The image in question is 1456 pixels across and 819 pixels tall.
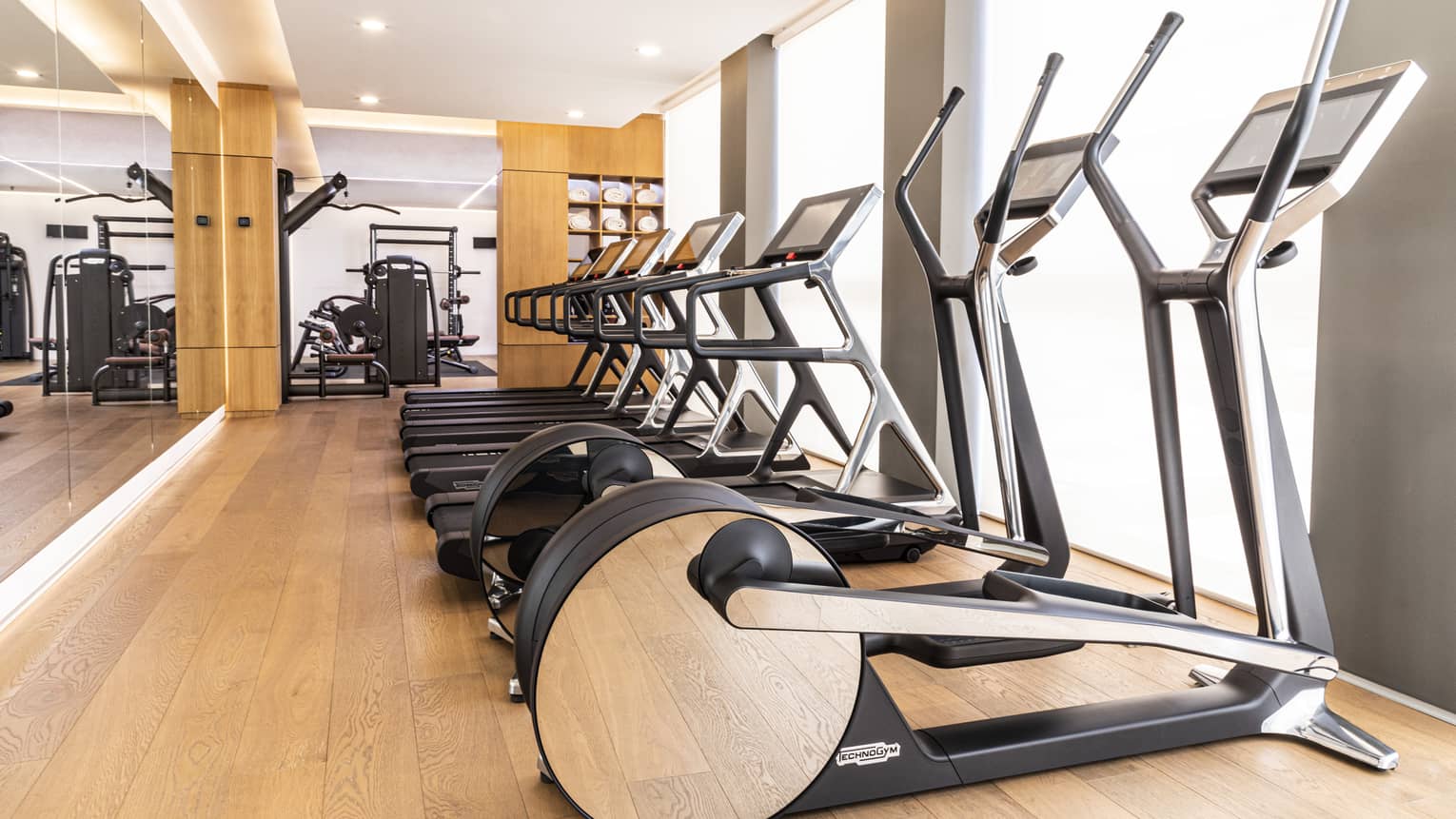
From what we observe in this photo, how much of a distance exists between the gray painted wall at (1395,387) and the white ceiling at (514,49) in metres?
3.13

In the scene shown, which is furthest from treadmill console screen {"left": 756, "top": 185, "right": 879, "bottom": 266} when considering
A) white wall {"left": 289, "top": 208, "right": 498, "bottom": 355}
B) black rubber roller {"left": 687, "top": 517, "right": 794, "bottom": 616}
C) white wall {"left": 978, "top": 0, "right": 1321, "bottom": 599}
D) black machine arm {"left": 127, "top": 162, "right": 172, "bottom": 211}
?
white wall {"left": 289, "top": 208, "right": 498, "bottom": 355}

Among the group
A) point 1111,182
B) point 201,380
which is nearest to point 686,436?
point 1111,182

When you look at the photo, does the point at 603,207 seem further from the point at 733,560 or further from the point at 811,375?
the point at 733,560

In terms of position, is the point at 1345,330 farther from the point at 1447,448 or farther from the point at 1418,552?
the point at 1418,552

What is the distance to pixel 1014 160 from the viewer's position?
2.39m

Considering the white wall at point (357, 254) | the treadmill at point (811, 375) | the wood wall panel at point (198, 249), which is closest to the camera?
the treadmill at point (811, 375)

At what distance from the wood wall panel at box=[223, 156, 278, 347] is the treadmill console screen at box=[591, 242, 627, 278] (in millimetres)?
2686

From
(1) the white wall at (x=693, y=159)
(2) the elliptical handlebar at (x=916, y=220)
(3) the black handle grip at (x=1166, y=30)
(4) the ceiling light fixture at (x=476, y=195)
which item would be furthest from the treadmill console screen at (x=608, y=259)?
(4) the ceiling light fixture at (x=476, y=195)

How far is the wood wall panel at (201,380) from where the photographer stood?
19.6ft

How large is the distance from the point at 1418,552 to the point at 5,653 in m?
3.39

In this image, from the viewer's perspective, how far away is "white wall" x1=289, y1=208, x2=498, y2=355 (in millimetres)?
14930

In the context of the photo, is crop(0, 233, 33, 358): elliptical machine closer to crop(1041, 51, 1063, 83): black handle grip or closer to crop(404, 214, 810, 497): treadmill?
crop(404, 214, 810, 497): treadmill

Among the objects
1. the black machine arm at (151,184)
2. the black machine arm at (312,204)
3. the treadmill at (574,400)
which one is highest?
the black machine arm at (312,204)

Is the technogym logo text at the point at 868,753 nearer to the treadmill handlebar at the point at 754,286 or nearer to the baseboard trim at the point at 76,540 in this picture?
the treadmill handlebar at the point at 754,286
